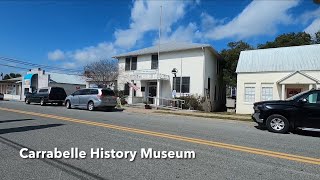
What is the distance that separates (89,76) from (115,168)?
34.0 metres

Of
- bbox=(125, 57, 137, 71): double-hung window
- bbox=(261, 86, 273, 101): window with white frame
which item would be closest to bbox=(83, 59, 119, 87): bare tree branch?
bbox=(125, 57, 137, 71): double-hung window

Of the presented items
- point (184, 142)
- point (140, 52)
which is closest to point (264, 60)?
point (140, 52)

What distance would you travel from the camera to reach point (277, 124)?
12031 millimetres

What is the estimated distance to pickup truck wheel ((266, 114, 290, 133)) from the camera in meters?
11.8

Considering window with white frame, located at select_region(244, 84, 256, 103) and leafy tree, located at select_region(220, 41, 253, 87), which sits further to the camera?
leafy tree, located at select_region(220, 41, 253, 87)

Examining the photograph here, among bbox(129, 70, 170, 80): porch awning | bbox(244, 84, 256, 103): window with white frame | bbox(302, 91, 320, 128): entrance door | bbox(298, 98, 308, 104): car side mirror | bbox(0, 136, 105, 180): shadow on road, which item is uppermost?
bbox(129, 70, 170, 80): porch awning

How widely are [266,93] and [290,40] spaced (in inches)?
667

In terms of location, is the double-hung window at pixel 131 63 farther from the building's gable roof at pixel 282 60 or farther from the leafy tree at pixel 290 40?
the leafy tree at pixel 290 40

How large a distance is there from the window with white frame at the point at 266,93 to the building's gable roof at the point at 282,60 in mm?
1533

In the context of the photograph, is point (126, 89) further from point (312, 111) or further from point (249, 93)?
point (312, 111)

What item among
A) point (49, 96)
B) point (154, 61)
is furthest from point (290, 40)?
point (49, 96)

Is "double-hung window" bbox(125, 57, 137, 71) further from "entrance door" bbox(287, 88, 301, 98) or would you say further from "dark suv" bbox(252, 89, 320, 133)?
"dark suv" bbox(252, 89, 320, 133)

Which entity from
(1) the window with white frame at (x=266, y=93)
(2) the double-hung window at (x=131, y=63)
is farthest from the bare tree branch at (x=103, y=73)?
(1) the window with white frame at (x=266, y=93)

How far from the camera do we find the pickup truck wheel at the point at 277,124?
38.9ft
